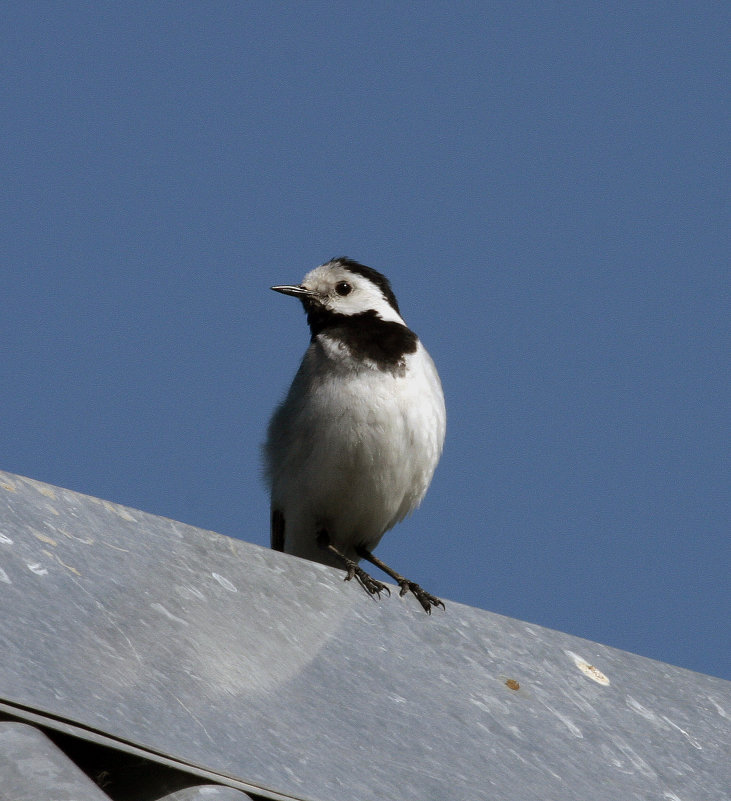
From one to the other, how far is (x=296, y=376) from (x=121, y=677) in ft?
14.2

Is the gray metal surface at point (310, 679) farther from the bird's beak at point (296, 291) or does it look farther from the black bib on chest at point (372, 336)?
the bird's beak at point (296, 291)

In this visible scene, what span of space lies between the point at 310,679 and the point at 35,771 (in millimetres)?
1123

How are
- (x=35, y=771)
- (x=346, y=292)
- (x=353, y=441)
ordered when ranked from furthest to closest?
1. (x=346, y=292)
2. (x=353, y=441)
3. (x=35, y=771)

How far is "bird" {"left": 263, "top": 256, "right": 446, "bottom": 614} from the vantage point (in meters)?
6.62

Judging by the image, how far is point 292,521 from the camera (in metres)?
7.15

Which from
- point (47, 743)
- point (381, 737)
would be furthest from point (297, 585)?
point (47, 743)

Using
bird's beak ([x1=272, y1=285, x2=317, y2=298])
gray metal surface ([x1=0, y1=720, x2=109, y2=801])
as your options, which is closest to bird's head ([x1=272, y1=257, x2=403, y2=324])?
bird's beak ([x1=272, y1=285, x2=317, y2=298])

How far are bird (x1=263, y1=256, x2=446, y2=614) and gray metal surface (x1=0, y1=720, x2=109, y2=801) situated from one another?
409 centimetres

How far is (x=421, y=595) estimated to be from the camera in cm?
494

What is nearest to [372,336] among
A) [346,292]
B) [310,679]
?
[346,292]

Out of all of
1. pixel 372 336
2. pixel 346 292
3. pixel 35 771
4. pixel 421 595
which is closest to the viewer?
pixel 35 771

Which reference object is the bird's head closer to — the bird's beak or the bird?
the bird's beak

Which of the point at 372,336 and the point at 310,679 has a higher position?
the point at 372,336

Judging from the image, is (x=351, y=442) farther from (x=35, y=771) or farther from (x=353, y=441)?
(x=35, y=771)
